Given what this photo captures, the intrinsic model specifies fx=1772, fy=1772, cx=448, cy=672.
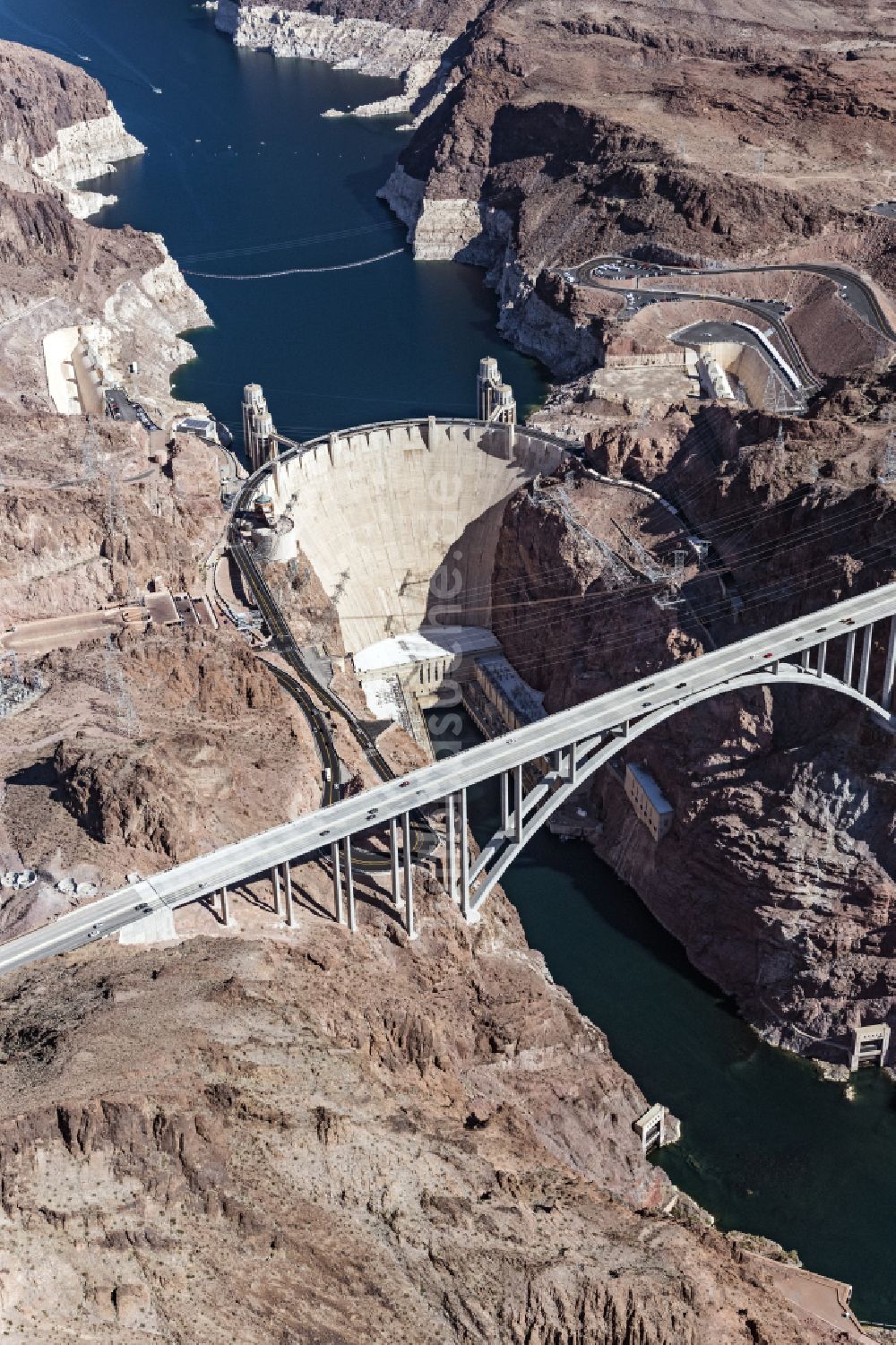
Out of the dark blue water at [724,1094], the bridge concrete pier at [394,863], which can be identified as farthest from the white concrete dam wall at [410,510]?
the bridge concrete pier at [394,863]

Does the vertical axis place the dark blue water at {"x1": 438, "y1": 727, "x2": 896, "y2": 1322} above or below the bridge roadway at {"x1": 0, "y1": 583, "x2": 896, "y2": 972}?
below

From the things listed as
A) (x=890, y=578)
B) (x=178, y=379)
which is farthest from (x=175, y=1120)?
(x=178, y=379)

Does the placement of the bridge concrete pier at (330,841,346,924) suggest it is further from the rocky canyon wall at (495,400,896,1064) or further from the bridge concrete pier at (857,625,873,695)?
the bridge concrete pier at (857,625,873,695)

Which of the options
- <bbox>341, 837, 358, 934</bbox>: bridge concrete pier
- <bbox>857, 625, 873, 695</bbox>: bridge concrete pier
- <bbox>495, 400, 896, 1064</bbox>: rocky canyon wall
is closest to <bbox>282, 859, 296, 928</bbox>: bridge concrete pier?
<bbox>341, 837, 358, 934</bbox>: bridge concrete pier

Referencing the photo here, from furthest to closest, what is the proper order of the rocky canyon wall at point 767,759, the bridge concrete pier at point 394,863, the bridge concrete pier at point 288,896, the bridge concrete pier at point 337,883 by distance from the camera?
the rocky canyon wall at point 767,759 → the bridge concrete pier at point 394,863 → the bridge concrete pier at point 337,883 → the bridge concrete pier at point 288,896

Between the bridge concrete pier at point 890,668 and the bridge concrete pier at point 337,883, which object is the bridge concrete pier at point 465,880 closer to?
the bridge concrete pier at point 337,883

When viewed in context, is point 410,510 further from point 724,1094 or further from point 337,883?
point 337,883

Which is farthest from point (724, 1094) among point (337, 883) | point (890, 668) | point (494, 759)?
point (337, 883)
